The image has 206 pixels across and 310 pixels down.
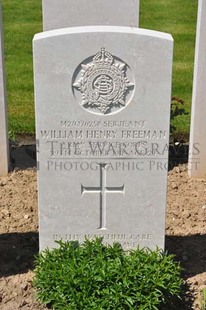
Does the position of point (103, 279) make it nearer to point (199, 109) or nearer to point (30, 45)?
point (199, 109)

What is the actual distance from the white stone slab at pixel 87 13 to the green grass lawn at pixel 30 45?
1398 millimetres

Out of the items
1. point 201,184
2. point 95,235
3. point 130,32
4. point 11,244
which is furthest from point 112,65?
point 201,184

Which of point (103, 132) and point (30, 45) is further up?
point (30, 45)

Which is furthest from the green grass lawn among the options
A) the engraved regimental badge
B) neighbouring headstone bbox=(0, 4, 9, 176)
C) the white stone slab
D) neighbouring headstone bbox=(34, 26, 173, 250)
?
the engraved regimental badge

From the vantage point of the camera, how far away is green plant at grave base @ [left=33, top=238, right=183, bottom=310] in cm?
391

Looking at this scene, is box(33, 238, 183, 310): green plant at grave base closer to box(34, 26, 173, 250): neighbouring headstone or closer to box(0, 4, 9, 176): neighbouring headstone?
box(34, 26, 173, 250): neighbouring headstone

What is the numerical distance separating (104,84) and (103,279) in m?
1.26

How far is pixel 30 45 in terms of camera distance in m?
11.0

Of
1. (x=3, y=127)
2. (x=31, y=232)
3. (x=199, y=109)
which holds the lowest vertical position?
(x=31, y=232)

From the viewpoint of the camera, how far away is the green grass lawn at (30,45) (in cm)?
785

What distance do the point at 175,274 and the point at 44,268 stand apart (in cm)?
89

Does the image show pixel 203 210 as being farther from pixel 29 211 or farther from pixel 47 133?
pixel 47 133

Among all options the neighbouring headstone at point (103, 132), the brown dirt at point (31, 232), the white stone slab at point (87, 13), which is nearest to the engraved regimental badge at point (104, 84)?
the neighbouring headstone at point (103, 132)

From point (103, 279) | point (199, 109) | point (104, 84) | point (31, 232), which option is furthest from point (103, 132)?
point (199, 109)
